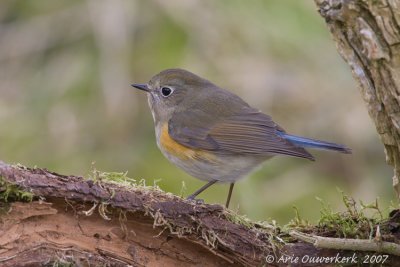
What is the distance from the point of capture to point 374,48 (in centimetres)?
375

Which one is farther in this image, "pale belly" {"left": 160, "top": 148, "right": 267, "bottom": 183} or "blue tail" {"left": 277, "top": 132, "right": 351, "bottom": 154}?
"pale belly" {"left": 160, "top": 148, "right": 267, "bottom": 183}

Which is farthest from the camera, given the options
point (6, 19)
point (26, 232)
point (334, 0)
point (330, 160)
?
point (6, 19)

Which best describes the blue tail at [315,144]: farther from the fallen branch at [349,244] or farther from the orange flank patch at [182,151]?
the fallen branch at [349,244]

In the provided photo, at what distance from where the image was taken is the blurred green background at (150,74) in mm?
6891

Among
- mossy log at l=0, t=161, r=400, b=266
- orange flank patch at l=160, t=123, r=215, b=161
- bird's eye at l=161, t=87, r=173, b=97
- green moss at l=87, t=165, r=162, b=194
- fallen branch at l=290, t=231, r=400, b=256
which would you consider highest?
bird's eye at l=161, t=87, r=173, b=97

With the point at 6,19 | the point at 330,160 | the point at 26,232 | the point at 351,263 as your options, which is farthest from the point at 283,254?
the point at 6,19

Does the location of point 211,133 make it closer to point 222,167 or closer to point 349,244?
point 222,167

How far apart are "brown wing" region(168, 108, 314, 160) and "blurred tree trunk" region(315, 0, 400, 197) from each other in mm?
936

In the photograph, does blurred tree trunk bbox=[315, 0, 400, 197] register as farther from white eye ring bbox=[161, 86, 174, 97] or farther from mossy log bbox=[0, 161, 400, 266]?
white eye ring bbox=[161, 86, 174, 97]

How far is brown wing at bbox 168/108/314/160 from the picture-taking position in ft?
16.4

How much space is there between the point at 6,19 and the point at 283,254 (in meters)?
4.89

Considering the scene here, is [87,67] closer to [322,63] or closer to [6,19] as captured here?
[6,19]

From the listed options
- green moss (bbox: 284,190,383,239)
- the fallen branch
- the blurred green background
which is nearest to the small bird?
green moss (bbox: 284,190,383,239)

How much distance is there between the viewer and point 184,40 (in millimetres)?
7520
